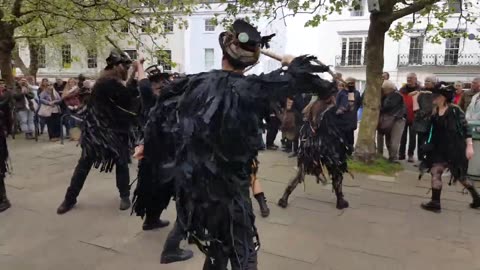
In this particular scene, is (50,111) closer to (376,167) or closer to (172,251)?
(376,167)

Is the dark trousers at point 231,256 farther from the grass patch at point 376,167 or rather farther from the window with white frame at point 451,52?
the window with white frame at point 451,52

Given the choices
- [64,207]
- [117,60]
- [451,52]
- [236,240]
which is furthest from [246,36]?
[451,52]

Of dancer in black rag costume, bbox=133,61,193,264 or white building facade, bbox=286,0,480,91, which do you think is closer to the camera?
dancer in black rag costume, bbox=133,61,193,264

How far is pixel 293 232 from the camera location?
180 inches

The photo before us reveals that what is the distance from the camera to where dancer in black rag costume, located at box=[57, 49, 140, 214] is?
487 centimetres

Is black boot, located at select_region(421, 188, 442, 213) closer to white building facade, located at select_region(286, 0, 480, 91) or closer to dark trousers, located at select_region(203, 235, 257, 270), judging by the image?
dark trousers, located at select_region(203, 235, 257, 270)

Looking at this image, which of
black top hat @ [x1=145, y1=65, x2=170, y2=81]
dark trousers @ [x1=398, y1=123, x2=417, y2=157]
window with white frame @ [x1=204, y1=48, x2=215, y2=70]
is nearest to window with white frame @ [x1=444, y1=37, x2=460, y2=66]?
window with white frame @ [x1=204, y1=48, x2=215, y2=70]

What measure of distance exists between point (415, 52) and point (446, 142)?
83.1 feet

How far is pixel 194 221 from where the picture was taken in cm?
261

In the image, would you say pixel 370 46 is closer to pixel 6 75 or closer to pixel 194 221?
pixel 194 221

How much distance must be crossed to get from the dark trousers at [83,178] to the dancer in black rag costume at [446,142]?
384 centimetres

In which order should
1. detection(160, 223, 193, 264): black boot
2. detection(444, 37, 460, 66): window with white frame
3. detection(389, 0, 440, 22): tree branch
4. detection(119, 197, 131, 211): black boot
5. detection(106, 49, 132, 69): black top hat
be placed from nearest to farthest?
detection(160, 223, 193, 264): black boot → detection(106, 49, 132, 69): black top hat → detection(119, 197, 131, 211): black boot → detection(389, 0, 440, 22): tree branch → detection(444, 37, 460, 66): window with white frame

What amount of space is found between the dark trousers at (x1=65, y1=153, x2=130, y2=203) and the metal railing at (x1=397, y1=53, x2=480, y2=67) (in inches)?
1034

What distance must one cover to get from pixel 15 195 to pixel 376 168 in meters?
5.92
